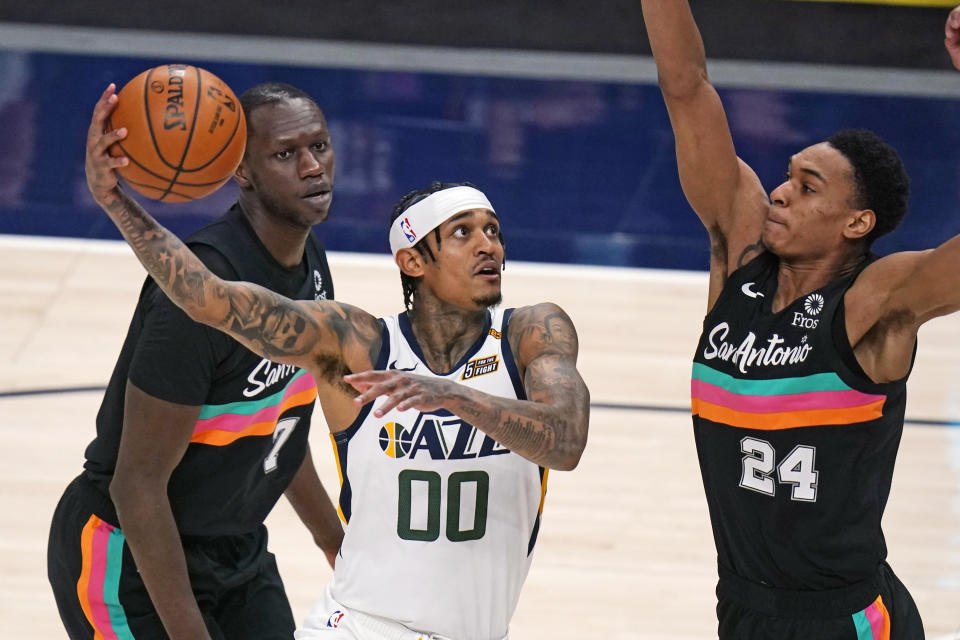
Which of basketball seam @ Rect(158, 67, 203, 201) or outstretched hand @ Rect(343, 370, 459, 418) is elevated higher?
basketball seam @ Rect(158, 67, 203, 201)

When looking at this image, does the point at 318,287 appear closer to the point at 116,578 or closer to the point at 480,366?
the point at 480,366

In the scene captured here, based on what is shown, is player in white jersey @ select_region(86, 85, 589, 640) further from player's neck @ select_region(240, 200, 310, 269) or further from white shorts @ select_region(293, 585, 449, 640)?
player's neck @ select_region(240, 200, 310, 269)

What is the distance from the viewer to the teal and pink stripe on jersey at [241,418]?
4.10 m

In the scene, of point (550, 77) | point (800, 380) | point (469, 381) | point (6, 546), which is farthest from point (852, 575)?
point (550, 77)

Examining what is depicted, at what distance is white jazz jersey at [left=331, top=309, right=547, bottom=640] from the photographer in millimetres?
3857

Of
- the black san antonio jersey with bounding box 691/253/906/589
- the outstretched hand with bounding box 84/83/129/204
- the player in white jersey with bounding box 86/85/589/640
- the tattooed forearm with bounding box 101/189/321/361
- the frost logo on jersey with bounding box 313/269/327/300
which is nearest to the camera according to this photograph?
the outstretched hand with bounding box 84/83/129/204

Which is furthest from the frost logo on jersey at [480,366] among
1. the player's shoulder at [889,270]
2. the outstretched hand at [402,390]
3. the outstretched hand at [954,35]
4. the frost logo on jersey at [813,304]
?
the outstretched hand at [954,35]

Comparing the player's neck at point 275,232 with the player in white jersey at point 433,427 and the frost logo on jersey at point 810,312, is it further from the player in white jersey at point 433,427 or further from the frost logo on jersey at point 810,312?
the frost logo on jersey at point 810,312

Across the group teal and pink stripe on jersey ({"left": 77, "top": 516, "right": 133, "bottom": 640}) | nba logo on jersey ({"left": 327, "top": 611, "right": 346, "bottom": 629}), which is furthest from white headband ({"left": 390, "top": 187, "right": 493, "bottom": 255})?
teal and pink stripe on jersey ({"left": 77, "top": 516, "right": 133, "bottom": 640})

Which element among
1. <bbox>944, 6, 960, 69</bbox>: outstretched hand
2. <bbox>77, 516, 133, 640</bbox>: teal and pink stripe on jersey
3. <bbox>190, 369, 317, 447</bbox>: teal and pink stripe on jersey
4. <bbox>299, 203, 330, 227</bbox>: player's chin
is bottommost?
<bbox>77, 516, 133, 640</bbox>: teal and pink stripe on jersey

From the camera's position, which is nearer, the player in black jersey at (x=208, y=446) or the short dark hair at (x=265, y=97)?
the player in black jersey at (x=208, y=446)

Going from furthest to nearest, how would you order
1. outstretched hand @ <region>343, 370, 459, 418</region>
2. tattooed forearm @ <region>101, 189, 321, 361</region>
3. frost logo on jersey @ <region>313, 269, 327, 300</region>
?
frost logo on jersey @ <region>313, 269, 327, 300</region> → tattooed forearm @ <region>101, 189, 321, 361</region> → outstretched hand @ <region>343, 370, 459, 418</region>

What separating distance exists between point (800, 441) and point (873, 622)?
22.2 inches

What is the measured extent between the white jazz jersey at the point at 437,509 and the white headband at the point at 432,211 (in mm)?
341
